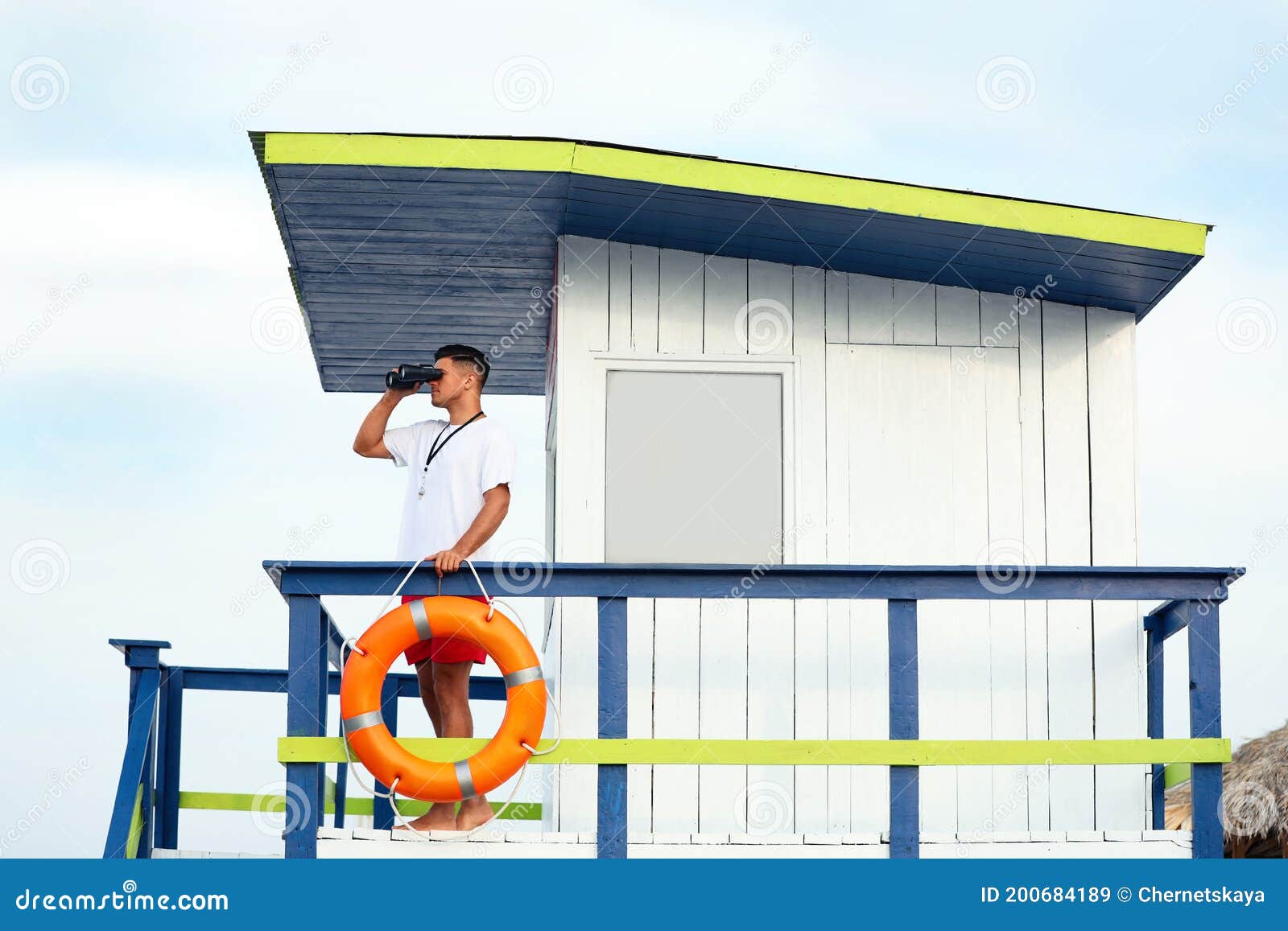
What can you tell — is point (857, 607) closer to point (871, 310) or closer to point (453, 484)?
point (871, 310)

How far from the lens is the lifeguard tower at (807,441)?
24.9 feet

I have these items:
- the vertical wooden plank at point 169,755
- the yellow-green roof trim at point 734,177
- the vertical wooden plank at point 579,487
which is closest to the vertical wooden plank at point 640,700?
the vertical wooden plank at point 579,487

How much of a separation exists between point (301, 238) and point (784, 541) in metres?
2.66

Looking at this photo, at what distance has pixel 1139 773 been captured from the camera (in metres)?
7.82

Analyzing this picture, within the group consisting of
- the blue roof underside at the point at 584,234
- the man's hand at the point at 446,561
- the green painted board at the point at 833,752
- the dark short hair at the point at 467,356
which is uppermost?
the blue roof underside at the point at 584,234

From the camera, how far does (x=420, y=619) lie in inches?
246

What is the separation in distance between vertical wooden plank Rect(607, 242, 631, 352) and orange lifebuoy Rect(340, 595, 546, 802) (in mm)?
2108

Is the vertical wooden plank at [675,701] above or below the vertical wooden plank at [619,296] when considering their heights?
below

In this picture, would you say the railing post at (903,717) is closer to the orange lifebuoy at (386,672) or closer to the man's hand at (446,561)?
the orange lifebuoy at (386,672)

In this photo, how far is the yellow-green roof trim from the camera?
7348mm

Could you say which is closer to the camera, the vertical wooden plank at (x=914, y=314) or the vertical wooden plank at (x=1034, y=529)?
the vertical wooden plank at (x=1034, y=529)

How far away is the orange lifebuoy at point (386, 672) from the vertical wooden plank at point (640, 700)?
1.36 metres

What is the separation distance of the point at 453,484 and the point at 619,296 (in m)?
1.76
